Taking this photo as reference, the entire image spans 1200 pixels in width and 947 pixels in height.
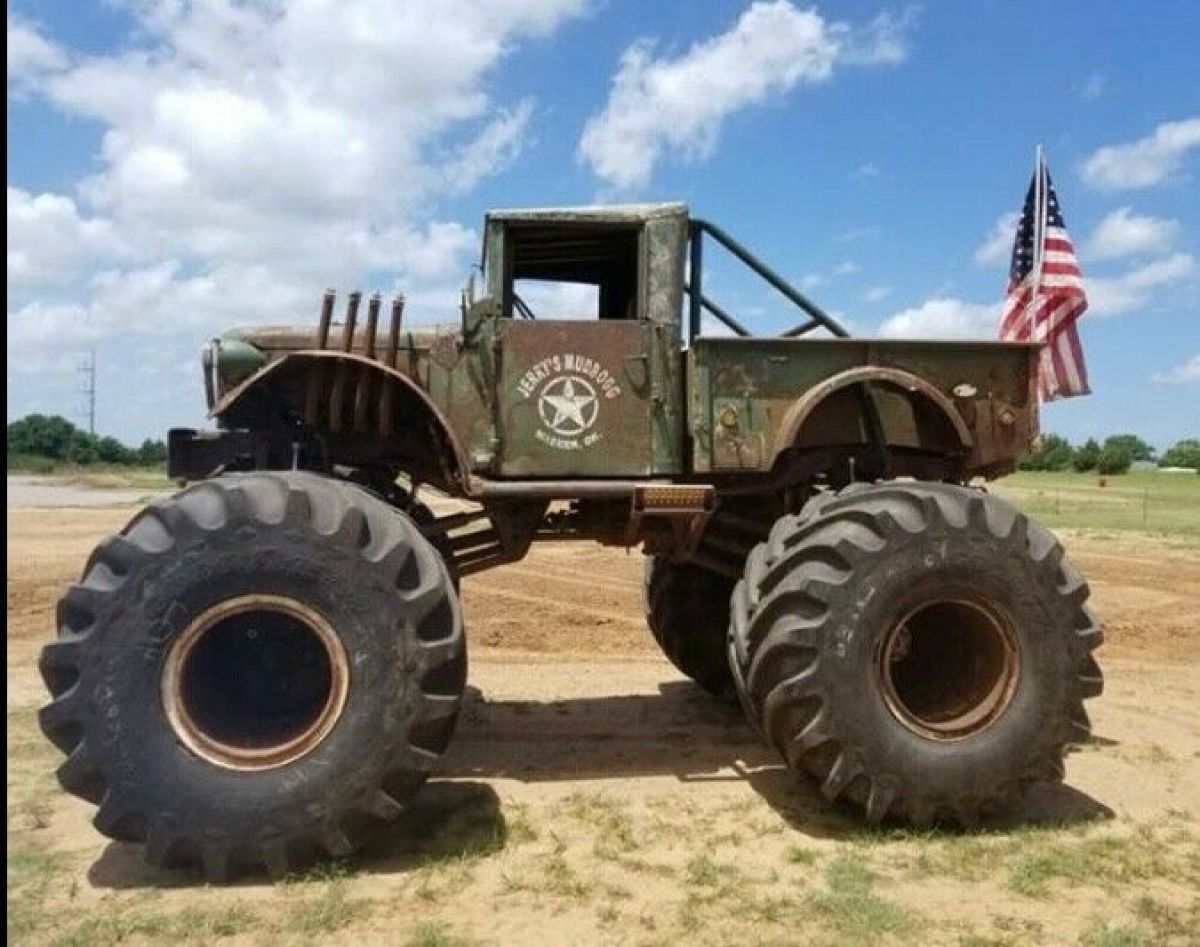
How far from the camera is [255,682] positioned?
15.4 ft

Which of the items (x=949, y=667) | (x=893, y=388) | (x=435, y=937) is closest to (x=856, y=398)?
(x=893, y=388)

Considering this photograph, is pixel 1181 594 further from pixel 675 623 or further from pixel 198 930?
pixel 198 930

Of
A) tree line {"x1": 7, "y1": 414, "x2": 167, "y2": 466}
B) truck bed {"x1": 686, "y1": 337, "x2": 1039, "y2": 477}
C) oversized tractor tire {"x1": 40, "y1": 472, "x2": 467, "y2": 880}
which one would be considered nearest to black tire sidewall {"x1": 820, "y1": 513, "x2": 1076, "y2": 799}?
truck bed {"x1": 686, "y1": 337, "x2": 1039, "y2": 477}

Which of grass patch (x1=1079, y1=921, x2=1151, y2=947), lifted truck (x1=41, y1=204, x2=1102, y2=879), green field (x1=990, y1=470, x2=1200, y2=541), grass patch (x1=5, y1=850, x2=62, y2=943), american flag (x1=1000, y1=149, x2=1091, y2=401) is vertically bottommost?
grass patch (x1=5, y1=850, x2=62, y2=943)

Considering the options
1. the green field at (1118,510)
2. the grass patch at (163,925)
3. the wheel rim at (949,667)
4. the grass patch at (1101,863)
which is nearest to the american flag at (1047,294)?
the wheel rim at (949,667)

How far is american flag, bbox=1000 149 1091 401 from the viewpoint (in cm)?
686

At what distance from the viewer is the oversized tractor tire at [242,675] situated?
13.8 ft

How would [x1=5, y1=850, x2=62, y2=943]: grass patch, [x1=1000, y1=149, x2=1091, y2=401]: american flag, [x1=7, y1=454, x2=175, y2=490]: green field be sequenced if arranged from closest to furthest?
[x1=5, y1=850, x2=62, y2=943]: grass patch → [x1=1000, y1=149, x2=1091, y2=401]: american flag → [x1=7, y1=454, x2=175, y2=490]: green field

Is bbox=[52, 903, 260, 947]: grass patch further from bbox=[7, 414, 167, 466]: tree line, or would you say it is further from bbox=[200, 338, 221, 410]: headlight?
bbox=[7, 414, 167, 466]: tree line

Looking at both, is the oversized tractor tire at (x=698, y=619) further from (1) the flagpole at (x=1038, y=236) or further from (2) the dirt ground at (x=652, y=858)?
(1) the flagpole at (x=1038, y=236)

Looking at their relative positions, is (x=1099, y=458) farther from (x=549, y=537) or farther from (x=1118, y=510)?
(x=549, y=537)

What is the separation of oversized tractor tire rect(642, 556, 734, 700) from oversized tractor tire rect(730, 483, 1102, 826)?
1.97 m

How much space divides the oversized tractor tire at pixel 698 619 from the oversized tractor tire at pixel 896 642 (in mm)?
1969

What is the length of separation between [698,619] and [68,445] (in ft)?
257
